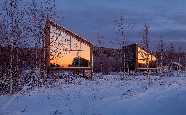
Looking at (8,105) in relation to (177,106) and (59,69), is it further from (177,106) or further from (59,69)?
(59,69)

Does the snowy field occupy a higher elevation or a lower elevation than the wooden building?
lower

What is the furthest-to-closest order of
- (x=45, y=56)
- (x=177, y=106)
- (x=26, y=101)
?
1. (x=45, y=56)
2. (x=26, y=101)
3. (x=177, y=106)

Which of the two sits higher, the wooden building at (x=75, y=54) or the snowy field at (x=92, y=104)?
the wooden building at (x=75, y=54)

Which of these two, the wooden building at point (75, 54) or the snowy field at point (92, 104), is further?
the wooden building at point (75, 54)

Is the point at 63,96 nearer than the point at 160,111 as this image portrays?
No

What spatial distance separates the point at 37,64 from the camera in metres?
19.9

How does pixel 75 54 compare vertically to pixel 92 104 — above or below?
above

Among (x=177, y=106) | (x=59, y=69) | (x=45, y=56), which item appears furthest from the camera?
(x=59, y=69)

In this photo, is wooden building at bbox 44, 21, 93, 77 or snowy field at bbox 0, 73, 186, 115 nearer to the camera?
snowy field at bbox 0, 73, 186, 115

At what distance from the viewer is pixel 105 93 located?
799 inches

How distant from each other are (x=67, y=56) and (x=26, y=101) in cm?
1956

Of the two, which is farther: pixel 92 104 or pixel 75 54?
pixel 75 54

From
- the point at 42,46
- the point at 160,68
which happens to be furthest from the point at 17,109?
the point at 160,68

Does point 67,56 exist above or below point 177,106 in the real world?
above
